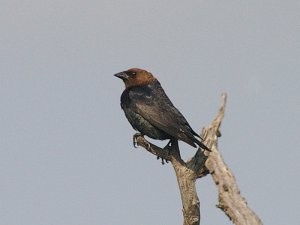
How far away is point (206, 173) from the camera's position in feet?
36.0

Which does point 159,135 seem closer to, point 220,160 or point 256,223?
point 220,160

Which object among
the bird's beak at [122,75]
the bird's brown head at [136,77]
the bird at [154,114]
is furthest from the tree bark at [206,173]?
the bird's beak at [122,75]

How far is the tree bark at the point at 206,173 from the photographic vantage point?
10.3m

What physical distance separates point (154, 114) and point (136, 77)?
1.13m

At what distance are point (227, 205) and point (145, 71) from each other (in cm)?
295

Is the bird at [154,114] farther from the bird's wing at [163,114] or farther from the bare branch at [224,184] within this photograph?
the bare branch at [224,184]

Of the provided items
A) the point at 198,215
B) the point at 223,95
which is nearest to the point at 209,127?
the point at 223,95

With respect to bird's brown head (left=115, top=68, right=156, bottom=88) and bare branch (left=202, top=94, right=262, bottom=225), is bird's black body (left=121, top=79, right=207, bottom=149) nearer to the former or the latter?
bird's brown head (left=115, top=68, right=156, bottom=88)

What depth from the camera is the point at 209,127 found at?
10.7 m

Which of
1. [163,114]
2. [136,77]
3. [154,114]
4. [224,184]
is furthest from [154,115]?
[224,184]

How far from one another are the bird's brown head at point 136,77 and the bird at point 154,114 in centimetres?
2

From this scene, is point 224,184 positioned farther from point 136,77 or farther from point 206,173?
point 136,77

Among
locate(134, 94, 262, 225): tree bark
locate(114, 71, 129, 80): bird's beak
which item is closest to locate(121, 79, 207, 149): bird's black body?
locate(134, 94, 262, 225): tree bark

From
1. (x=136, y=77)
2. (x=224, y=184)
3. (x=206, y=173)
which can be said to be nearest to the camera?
(x=224, y=184)
